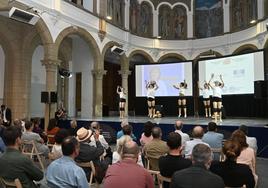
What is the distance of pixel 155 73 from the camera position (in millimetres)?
18328

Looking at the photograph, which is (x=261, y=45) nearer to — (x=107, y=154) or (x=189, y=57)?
(x=189, y=57)

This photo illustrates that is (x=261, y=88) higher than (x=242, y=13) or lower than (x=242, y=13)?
lower

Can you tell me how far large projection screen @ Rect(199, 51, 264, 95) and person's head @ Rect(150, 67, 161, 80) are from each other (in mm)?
2511

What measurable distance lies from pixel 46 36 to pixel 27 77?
8.99 feet

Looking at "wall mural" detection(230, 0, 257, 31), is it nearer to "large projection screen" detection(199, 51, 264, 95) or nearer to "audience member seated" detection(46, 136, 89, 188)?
"large projection screen" detection(199, 51, 264, 95)

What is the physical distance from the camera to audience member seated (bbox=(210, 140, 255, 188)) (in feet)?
10.6

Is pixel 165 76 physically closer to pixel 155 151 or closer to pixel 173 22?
pixel 173 22

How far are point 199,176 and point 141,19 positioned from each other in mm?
19557

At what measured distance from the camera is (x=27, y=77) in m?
15.2

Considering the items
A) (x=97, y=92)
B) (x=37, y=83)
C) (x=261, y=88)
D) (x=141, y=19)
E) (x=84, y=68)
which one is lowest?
(x=261, y=88)

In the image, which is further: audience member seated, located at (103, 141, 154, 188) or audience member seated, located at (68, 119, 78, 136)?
audience member seated, located at (68, 119, 78, 136)

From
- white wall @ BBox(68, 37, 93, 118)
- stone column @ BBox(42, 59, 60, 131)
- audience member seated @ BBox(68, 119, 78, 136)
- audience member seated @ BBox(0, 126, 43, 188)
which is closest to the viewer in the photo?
audience member seated @ BBox(0, 126, 43, 188)

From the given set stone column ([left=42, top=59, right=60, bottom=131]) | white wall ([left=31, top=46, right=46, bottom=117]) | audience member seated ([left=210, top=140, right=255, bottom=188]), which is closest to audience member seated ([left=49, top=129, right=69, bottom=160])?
audience member seated ([left=210, top=140, right=255, bottom=188])

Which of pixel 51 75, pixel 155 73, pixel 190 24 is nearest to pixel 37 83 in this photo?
pixel 51 75
